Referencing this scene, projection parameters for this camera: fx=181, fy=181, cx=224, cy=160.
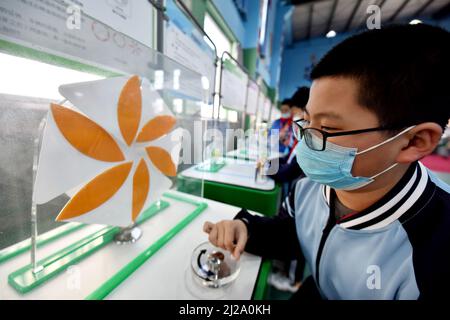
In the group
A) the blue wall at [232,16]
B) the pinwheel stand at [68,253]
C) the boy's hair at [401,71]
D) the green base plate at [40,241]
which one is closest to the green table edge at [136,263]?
the pinwheel stand at [68,253]

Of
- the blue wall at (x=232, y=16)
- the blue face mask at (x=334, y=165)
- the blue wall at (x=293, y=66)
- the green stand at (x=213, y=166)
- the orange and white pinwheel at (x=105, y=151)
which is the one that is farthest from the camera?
the blue wall at (x=293, y=66)

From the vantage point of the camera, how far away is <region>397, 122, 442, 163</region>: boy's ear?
40 centimetres

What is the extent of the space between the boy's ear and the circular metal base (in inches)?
29.3

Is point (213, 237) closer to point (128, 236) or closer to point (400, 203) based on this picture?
point (128, 236)

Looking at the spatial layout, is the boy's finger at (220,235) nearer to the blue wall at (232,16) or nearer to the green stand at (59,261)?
the green stand at (59,261)

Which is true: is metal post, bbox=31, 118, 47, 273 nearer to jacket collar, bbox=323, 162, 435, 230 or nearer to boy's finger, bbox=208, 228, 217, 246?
boy's finger, bbox=208, 228, 217, 246

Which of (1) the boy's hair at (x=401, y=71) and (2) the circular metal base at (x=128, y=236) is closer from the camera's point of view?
(1) the boy's hair at (x=401, y=71)

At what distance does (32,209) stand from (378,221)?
802 millimetres

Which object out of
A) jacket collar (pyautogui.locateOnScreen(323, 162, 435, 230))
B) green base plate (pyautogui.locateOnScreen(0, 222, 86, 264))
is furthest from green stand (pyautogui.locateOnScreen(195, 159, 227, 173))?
jacket collar (pyautogui.locateOnScreen(323, 162, 435, 230))

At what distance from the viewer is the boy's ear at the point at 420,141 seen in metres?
0.40

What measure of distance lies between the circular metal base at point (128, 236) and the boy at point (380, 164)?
23 centimetres

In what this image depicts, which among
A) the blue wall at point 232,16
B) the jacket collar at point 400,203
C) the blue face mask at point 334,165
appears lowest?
the jacket collar at point 400,203

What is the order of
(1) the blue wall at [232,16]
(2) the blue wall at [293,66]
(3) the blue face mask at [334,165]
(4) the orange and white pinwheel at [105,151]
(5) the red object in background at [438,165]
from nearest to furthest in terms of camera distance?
(4) the orange and white pinwheel at [105,151] → (3) the blue face mask at [334,165] → (1) the blue wall at [232,16] → (5) the red object in background at [438,165] → (2) the blue wall at [293,66]

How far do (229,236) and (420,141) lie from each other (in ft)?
1.69
